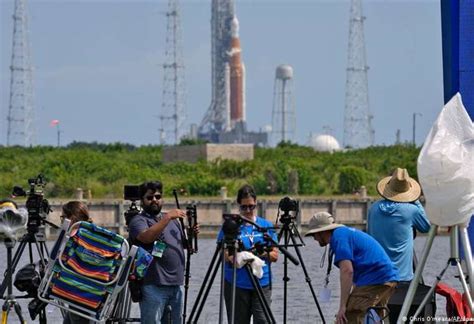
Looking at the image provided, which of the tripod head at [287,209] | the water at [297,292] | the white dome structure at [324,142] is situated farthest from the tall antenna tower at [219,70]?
the tripod head at [287,209]

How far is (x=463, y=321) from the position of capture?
10938mm

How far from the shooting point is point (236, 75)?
17038 centimetres

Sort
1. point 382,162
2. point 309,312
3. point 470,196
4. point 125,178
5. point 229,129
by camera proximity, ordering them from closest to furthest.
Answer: point 470,196 → point 309,312 → point 125,178 → point 382,162 → point 229,129

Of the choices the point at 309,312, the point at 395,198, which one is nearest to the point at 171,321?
the point at 395,198

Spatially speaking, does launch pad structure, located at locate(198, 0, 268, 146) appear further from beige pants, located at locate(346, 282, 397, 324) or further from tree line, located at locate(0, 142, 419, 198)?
beige pants, located at locate(346, 282, 397, 324)

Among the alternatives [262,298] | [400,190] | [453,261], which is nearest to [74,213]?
[262,298]

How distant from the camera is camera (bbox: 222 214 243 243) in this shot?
37.2ft

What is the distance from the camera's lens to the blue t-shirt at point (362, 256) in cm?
1091

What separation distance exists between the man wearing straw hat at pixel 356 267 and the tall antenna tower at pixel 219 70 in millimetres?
152323

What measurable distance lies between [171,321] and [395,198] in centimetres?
223

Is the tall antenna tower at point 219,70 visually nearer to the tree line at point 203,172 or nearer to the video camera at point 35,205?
the tree line at point 203,172

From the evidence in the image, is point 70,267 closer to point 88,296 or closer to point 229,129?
point 88,296

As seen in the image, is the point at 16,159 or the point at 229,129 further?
the point at 229,129

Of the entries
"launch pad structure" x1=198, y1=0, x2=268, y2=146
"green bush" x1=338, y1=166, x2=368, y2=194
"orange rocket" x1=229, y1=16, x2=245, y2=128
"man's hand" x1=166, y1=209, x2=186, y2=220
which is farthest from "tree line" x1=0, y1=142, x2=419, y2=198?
"orange rocket" x1=229, y1=16, x2=245, y2=128
